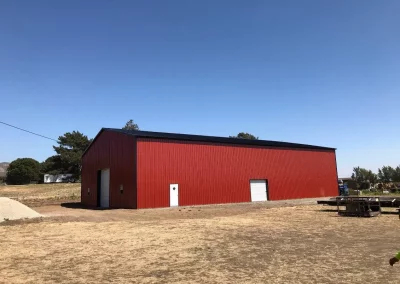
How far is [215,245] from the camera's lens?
421 inches

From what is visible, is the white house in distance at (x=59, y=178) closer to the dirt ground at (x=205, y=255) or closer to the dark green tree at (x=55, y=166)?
the dark green tree at (x=55, y=166)

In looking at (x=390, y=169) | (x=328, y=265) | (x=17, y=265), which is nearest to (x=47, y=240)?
(x=17, y=265)

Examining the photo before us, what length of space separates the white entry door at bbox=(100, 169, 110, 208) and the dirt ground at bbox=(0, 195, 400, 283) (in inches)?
844

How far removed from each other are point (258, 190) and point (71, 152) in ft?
255

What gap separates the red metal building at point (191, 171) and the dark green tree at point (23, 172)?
Result: 79413 mm

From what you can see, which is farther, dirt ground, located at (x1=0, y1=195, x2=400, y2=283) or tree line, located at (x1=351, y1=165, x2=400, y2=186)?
tree line, located at (x1=351, y1=165, x2=400, y2=186)

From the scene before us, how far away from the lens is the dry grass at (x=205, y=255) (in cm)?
716

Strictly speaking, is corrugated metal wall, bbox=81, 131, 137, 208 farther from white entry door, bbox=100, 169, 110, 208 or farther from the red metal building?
white entry door, bbox=100, 169, 110, 208

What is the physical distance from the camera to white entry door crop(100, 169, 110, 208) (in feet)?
119

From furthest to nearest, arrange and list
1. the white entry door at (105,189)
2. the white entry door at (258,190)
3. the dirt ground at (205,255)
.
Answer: the white entry door at (258,190)
the white entry door at (105,189)
the dirt ground at (205,255)

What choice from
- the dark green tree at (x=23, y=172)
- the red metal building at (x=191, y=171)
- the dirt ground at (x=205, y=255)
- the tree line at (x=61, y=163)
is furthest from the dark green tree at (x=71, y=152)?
the dirt ground at (x=205, y=255)

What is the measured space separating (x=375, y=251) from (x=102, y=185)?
1294 inches

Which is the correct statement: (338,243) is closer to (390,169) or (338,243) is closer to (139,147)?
(139,147)

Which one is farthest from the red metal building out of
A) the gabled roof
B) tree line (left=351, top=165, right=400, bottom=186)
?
tree line (left=351, top=165, right=400, bottom=186)
